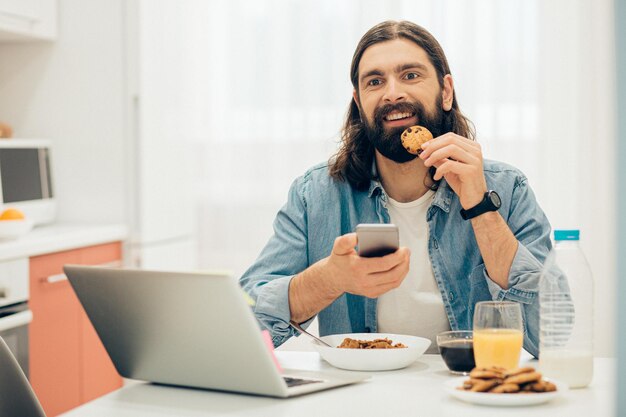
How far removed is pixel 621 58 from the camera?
50cm

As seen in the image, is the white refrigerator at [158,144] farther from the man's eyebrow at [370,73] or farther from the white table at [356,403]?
the white table at [356,403]

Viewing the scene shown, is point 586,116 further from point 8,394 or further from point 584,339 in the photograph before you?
point 8,394

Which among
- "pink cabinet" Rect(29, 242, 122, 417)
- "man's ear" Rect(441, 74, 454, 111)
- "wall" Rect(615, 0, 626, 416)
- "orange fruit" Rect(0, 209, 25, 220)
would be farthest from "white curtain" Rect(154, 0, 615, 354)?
"wall" Rect(615, 0, 626, 416)

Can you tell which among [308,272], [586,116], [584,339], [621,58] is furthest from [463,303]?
[586,116]

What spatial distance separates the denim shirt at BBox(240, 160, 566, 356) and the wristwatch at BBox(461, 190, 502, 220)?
0.33 feet

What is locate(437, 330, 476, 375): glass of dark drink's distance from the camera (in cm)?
131

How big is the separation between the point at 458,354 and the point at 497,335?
0.29 ft

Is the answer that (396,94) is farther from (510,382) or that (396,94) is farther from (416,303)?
(510,382)

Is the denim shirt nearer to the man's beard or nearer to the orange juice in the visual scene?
the man's beard

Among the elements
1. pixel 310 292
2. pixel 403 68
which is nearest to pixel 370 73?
pixel 403 68

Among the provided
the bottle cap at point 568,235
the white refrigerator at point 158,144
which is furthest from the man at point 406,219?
the white refrigerator at point 158,144

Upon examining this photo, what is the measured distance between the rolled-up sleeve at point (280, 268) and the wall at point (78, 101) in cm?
140

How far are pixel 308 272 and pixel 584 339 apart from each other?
22.0 inches

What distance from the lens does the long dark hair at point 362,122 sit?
1.96 metres
